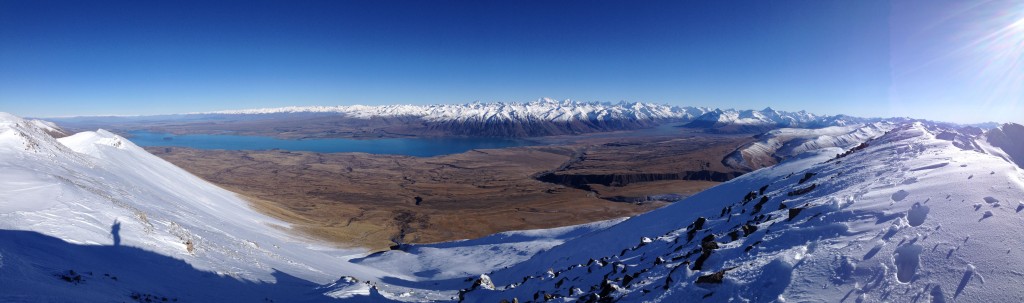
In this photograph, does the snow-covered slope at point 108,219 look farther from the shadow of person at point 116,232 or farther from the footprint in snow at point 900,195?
the footprint in snow at point 900,195

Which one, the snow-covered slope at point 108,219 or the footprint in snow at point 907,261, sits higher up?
the footprint in snow at point 907,261

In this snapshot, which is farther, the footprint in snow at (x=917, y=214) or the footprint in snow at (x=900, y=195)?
the footprint in snow at (x=900, y=195)

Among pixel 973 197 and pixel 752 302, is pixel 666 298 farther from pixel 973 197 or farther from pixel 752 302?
pixel 973 197

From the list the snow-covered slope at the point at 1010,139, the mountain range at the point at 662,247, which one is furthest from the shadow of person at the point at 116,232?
the snow-covered slope at the point at 1010,139

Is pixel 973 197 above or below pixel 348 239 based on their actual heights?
above

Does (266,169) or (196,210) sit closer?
(196,210)

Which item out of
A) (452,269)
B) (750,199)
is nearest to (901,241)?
(750,199)
